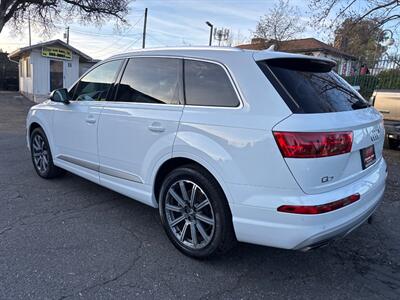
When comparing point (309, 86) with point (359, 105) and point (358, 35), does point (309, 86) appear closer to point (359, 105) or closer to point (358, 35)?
point (359, 105)

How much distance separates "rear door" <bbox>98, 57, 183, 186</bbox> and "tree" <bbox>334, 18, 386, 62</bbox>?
8.97 metres

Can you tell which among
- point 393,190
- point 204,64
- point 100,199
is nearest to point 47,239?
point 100,199

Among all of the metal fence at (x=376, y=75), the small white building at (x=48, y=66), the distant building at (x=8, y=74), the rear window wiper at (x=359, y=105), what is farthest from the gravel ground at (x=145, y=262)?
the distant building at (x=8, y=74)

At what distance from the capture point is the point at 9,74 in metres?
30.6

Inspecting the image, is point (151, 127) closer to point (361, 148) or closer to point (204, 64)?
point (204, 64)

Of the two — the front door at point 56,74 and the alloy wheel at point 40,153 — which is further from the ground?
the alloy wheel at point 40,153

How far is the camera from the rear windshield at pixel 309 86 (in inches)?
102

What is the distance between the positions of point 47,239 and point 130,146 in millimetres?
1212

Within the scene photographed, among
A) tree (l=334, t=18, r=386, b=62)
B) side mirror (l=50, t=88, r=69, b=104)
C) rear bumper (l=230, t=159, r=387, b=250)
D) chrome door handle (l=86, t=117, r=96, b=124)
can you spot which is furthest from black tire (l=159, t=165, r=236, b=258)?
tree (l=334, t=18, r=386, b=62)

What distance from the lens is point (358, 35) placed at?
1086cm

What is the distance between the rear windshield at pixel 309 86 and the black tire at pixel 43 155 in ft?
11.9

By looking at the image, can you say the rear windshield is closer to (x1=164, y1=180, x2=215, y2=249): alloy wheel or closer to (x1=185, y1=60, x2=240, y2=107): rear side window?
(x1=185, y1=60, x2=240, y2=107): rear side window

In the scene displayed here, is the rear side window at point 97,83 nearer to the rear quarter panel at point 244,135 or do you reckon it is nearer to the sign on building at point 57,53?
the rear quarter panel at point 244,135

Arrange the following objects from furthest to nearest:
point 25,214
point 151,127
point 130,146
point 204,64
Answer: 1. point 25,214
2. point 130,146
3. point 151,127
4. point 204,64
